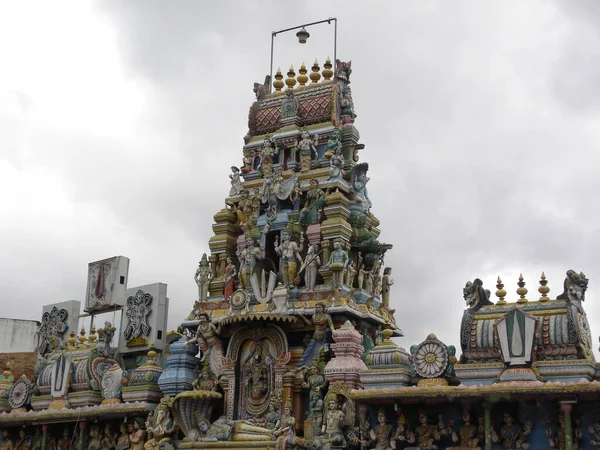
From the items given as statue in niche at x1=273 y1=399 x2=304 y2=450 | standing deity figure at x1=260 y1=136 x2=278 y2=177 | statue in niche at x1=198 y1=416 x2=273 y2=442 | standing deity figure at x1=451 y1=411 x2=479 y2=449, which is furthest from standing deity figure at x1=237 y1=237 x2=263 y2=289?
standing deity figure at x1=451 y1=411 x2=479 y2=449

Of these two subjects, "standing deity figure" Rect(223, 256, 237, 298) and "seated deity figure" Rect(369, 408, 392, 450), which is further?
"standing deity figure" Rect(223, 256, 237, 298)

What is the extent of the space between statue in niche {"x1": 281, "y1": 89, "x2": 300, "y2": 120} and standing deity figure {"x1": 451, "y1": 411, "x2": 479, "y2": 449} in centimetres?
1417

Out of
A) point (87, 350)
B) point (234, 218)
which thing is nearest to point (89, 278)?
point (87, 350)

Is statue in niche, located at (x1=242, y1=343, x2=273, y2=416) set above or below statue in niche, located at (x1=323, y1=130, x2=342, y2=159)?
below

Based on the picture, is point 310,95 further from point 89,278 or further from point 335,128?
point 89,278

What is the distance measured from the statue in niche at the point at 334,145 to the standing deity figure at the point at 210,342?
743 cm

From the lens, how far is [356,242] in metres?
29.8

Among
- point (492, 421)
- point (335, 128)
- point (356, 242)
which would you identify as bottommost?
point (492, 421)

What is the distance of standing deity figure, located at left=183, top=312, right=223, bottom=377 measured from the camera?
2845cm

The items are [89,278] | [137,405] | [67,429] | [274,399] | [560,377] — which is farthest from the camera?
[89,278]

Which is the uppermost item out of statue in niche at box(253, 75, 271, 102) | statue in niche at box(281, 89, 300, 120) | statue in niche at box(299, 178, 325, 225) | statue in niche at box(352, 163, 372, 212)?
statue in niche at box(253, 75, 271, 102)

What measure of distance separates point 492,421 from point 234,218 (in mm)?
13187

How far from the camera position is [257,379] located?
1079 inches

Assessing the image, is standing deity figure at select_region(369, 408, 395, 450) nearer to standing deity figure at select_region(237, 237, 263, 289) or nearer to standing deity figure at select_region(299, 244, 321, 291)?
standing deity figure at select_region(299, 244, 321, 291)
